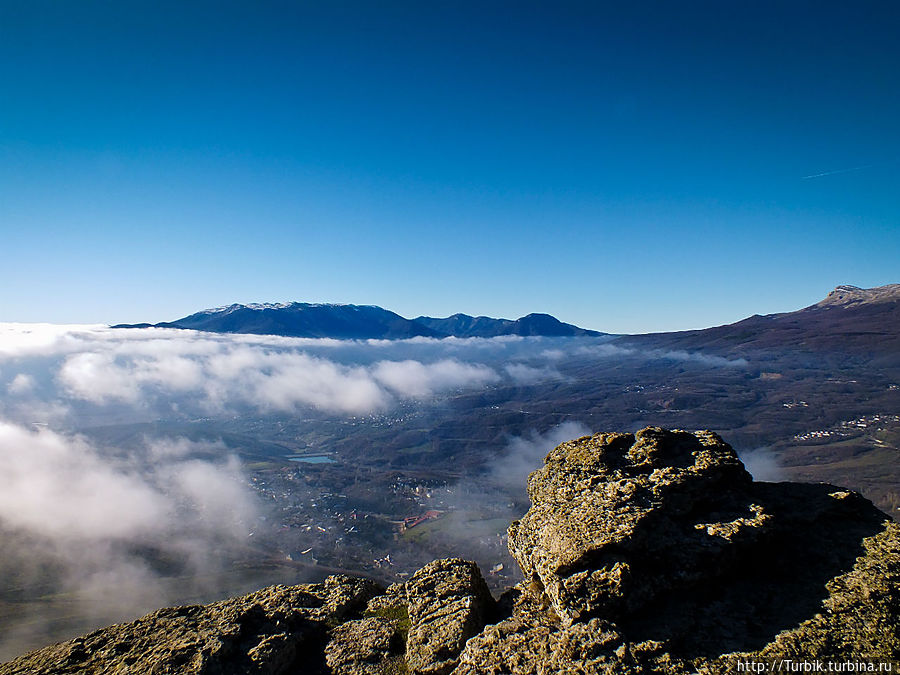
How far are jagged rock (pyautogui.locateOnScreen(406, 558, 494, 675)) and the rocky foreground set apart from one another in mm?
66

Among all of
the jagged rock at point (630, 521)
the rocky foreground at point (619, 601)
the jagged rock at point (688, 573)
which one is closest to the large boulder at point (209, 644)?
the rocky foreground at point (619, 601)

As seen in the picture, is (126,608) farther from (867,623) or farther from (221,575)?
(867,623)

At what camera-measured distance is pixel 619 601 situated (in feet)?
37.9

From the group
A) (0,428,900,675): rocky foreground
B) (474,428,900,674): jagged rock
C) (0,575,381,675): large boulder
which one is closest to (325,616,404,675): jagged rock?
(0,428,900,675): rocky foreground

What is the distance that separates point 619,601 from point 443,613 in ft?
22.1

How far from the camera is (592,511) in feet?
45.4

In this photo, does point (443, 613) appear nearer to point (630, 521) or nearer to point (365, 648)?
point (365, 648)

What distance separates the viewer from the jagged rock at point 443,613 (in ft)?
44.1

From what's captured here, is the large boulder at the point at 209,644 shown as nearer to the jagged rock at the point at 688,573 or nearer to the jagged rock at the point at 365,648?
the jagged rock at the point at 365,648

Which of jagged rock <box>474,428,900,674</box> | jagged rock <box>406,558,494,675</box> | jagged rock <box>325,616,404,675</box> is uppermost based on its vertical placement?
jagged rock <box>474,428,900,674</box>

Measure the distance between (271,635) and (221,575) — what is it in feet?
702

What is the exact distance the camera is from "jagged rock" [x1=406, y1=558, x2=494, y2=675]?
13.5 metres

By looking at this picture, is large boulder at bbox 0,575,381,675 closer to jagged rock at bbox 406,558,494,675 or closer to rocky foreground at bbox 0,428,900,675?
Answer: rocky foreground at bbox 0,428,900,675

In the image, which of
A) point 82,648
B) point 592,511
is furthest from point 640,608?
point 82,648
